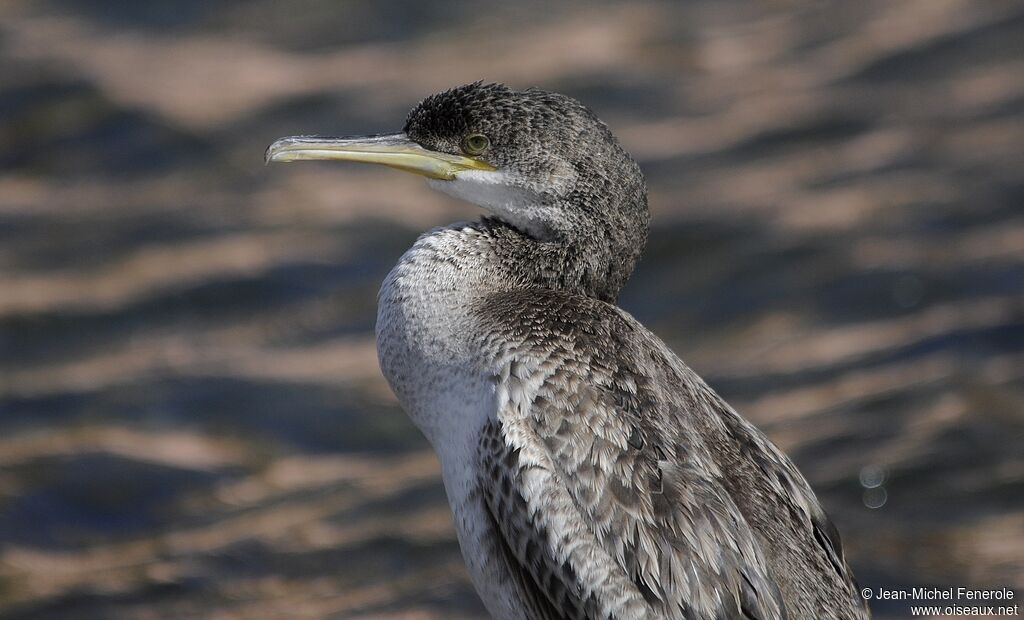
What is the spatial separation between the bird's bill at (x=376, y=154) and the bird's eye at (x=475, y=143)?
0.04m

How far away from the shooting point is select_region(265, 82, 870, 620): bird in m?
5.15

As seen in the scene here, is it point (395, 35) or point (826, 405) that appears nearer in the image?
point (826, 405)

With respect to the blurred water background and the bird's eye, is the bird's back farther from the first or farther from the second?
the blurred water background

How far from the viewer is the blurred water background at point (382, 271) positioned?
872cm

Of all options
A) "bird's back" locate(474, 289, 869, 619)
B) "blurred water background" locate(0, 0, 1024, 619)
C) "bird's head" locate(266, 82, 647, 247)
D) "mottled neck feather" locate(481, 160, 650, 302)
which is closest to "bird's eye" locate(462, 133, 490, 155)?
"bird's head" locate(266, 82, 647, 247)

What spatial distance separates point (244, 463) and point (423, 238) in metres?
4.24

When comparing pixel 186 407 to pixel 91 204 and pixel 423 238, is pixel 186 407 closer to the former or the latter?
pixel 91 204

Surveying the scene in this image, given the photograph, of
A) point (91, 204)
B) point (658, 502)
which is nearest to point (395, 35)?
point (91, 204)

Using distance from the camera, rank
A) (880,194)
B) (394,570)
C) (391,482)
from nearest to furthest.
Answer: (394,570), (391,482), (880,194)

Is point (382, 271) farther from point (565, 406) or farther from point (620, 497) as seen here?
point (620, 497)

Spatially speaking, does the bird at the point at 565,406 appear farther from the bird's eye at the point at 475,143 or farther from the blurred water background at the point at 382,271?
the blurred water background at the point at 382,271

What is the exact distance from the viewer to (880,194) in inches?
447

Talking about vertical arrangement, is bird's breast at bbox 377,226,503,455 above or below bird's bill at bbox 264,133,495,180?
below

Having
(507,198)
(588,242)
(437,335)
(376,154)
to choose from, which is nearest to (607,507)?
(437,335)
